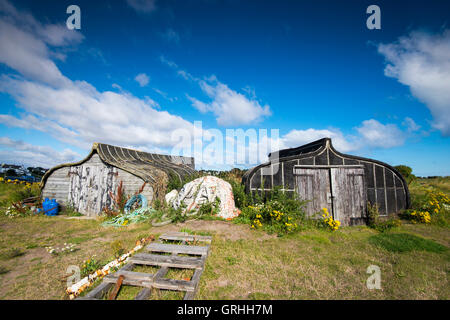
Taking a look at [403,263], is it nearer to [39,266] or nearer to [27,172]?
[39,266]

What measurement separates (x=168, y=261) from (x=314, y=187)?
300 inches

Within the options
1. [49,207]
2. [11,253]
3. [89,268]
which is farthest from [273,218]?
[49,207]

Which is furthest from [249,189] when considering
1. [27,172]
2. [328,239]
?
[27,172]

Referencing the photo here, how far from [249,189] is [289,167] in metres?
2.32

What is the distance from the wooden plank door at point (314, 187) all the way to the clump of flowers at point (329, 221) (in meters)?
0.36

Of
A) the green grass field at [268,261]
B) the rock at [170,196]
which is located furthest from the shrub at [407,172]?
the rock at [170,196]

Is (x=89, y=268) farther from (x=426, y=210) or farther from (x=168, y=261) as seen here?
(x=426, y=210)

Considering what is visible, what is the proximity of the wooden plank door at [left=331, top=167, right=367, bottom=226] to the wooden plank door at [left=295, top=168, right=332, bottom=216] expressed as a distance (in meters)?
0.32

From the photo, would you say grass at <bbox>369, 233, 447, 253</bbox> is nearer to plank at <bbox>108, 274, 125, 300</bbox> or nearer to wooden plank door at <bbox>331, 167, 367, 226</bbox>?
wooden plank door at <bbox>331, 167, 367, 226</bbox>

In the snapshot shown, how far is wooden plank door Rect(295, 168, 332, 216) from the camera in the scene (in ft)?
29.0

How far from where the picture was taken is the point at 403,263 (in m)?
4.84

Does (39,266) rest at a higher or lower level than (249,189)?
lower

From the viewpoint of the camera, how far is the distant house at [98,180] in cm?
1026

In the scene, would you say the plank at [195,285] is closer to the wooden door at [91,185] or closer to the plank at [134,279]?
the plank at [134,279]
